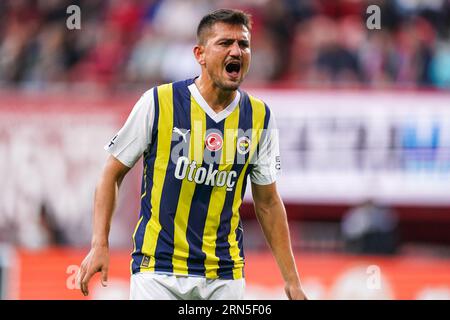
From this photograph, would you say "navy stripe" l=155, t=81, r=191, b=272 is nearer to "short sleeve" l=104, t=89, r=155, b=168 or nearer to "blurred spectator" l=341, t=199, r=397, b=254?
"short sleeve" l=104, t=89, r=155, b=168

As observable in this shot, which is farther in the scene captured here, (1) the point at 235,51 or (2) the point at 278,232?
(2) the point at 278,232

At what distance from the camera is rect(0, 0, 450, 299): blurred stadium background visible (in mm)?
11555

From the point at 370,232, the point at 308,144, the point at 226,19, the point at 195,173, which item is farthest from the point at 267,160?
the point at 308,144

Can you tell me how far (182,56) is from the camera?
1327cm

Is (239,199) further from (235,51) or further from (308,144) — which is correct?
(308,144)

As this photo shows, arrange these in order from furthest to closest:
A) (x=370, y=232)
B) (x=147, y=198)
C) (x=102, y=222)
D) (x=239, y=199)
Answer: (x=370, y=232) → (x=239, y=199) → (x=147, y=198) → (x=102, y=222)

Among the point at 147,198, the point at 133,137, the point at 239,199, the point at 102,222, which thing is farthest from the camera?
the point at 239,199

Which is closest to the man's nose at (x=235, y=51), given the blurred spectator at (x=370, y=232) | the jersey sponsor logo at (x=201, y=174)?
the jersey sponsor logo at (x=201, y=174)

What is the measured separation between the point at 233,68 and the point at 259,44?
23.4 feet

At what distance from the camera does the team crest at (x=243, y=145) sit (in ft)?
20.1

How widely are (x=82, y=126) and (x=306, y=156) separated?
2.38m

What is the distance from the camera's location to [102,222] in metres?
5.82

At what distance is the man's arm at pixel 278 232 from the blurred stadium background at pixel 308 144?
4.27 meters
